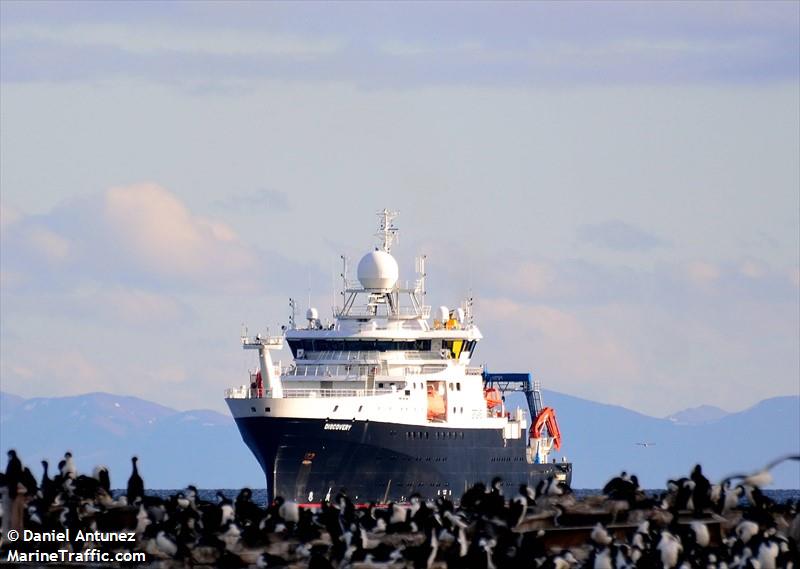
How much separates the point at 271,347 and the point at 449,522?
1916 inches

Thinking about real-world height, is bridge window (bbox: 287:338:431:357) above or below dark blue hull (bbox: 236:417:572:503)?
above

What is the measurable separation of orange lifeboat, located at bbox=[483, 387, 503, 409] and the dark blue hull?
10.4 m

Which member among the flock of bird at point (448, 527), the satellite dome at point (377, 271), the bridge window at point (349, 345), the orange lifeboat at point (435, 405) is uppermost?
the satellite dome at point (377, 271)

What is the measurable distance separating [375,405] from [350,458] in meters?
2.69

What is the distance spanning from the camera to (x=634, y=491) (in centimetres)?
6000

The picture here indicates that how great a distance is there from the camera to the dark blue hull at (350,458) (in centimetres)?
10312

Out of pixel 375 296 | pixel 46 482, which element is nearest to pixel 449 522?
pixel 46 482

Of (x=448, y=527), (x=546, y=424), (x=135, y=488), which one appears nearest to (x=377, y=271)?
(x=546, y=424)

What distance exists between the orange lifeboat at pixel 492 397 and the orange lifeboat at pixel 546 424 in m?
4.84

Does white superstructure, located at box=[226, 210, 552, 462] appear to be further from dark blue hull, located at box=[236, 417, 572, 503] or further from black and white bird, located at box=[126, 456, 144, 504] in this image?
black and white bird, located at box=[126, 456, 144, 504]

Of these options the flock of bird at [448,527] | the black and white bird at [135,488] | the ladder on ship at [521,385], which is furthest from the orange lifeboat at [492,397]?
the black and white bird at [135,488]

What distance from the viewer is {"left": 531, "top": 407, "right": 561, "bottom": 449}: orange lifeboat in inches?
4904

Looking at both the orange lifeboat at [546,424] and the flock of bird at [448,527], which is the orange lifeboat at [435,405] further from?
the flock of bird at [448,527]

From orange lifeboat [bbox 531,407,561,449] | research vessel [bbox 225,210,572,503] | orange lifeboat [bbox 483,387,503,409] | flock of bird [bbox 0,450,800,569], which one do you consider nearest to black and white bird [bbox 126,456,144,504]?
flock of bird [bbox 0,450,800,569]
